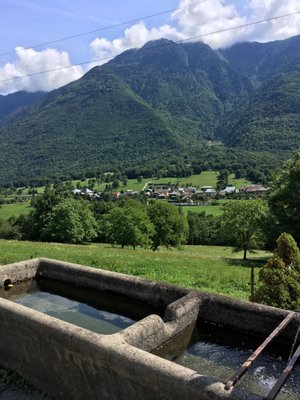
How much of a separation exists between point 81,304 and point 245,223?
29369 millimetres

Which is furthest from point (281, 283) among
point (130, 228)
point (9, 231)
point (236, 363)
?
point (9, 231)

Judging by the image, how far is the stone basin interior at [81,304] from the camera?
7877mm

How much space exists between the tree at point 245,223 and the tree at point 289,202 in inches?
177

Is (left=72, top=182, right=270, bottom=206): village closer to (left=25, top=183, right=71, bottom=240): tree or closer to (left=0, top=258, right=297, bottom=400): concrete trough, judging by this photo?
(left=25, top=183, right=71, bottom=240): tree

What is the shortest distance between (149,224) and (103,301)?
39.5 meters

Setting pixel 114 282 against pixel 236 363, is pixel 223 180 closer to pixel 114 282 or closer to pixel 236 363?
pixel 114 282

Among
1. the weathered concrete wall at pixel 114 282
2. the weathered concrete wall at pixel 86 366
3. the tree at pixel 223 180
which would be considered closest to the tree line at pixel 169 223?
the weathered concrete wall at pixel 114 282

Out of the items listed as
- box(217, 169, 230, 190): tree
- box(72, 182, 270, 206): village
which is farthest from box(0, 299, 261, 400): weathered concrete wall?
box(217, 169, 230, 190): tree

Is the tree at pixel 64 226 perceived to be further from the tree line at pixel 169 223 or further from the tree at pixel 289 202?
the tree at pixel 289 202

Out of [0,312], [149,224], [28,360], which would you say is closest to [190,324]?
[28,360]

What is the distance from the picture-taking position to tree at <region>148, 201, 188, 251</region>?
5172 centimetres

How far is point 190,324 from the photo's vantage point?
271 inches

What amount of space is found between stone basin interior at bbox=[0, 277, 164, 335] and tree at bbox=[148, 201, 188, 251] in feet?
135

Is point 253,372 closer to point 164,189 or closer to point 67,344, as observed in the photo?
point 67,344
